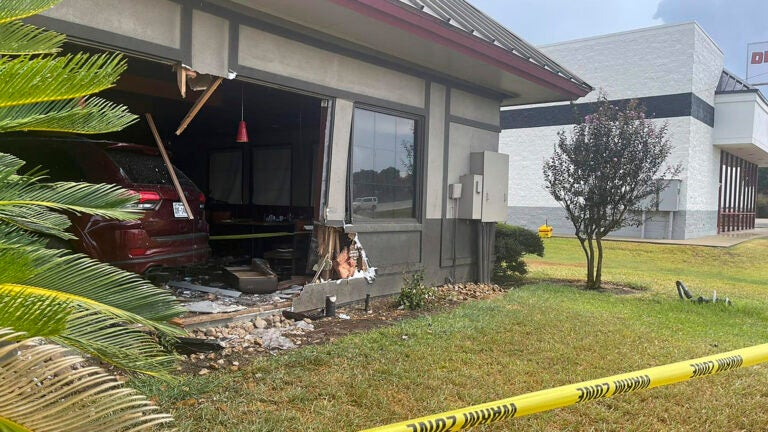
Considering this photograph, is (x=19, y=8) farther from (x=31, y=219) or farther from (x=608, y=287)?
(x=608, y=287)

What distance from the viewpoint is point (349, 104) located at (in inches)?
269

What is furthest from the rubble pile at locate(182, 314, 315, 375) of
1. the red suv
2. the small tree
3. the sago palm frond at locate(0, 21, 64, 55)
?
the small tree

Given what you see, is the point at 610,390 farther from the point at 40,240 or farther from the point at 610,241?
the point at 610,241

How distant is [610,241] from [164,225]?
15910 mm

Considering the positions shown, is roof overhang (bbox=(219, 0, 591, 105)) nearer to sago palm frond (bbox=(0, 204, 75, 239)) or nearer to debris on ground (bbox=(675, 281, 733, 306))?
sago palm frond (bbox=(0, 204, 75, 239))

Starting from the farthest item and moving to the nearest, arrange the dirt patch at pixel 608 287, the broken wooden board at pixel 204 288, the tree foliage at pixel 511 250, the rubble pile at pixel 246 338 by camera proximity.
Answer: the tree foliage at pixel 511 250 < the dirt patch at pixel 608 287 < the broken wooden board at pixel 204 288 < the rubble pile at pixel 246 338

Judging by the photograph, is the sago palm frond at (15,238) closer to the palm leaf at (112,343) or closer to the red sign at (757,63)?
the palm leaf at (112,343)

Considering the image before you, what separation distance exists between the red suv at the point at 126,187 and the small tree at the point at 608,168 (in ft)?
21.1

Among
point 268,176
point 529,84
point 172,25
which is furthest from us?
point 268,176

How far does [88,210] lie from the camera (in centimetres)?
240

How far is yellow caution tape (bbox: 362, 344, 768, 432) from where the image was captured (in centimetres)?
218

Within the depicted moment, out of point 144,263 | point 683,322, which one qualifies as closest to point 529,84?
point 683,322

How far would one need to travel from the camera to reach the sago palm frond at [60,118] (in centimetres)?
210

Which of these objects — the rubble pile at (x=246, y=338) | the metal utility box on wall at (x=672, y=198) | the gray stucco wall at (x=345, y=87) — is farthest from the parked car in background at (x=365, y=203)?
the metal utility box on wall at (x=672, y=198)
